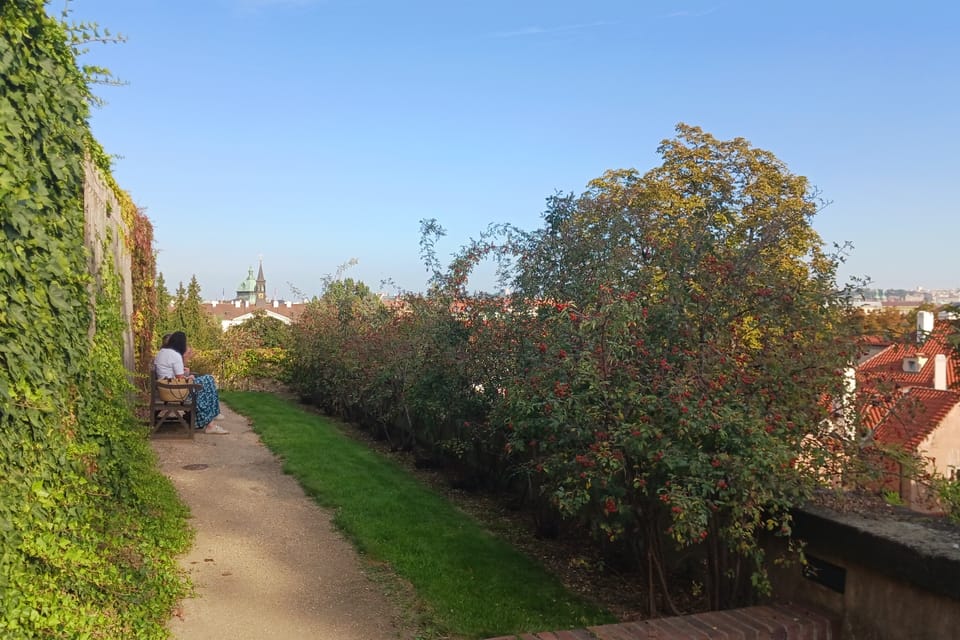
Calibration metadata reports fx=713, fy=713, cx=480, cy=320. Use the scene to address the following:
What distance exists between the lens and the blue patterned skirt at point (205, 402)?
416 inches

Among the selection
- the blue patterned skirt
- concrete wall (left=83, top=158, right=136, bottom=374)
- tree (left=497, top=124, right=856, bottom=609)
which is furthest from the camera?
the blue patterned skirt

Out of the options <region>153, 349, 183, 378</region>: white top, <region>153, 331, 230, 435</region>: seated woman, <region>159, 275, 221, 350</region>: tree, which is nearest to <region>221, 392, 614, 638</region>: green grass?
<region>153, 331, 230, 435</region>: seated woman

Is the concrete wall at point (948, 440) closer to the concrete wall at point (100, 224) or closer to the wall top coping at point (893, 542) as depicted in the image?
the wall top coping at point (893, 542)

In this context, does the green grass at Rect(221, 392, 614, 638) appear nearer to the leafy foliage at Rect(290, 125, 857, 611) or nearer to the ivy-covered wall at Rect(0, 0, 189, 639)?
the leafy foliage at Rect(290, 125, 857, 611)

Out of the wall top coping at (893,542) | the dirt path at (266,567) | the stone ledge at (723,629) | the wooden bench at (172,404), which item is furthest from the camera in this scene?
the wooden bench at (172,404)

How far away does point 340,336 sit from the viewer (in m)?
Answer: 14.7

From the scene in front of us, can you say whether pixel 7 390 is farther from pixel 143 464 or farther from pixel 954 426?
pixel 954 426

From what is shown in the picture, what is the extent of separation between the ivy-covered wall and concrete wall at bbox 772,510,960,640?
3.54m

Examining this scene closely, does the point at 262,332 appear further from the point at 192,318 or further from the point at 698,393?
the point at 698,393

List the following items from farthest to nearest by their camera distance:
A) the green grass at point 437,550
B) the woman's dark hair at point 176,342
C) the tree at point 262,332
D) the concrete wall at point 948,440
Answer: the tree at point 262,332
the concrete wall at point 948,440
the woman's dark hair at point 176,342
the green grass at point 437,550

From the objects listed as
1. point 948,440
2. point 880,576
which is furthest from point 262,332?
point 948,440

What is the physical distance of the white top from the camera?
9.79m

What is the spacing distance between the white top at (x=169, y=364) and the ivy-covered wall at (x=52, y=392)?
5.52 metres

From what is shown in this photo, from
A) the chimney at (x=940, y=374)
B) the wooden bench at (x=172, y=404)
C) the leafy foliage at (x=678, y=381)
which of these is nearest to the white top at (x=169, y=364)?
the wooden bench at (x=172, y=404)
